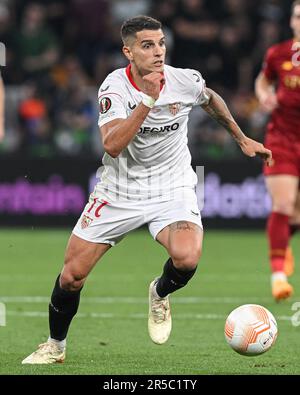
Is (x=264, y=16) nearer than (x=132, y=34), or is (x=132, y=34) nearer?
(x=132, y=34)

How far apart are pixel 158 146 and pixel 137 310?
2.81 meters

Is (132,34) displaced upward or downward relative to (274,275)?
upward

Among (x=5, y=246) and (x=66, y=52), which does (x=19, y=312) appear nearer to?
(x=5, y=246)

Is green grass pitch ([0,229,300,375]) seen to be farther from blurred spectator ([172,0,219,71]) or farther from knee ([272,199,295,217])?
blurred spectator ([172,0,219,71])

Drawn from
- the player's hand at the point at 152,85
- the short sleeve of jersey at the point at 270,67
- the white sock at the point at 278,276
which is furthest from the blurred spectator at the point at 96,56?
the player's hand at the point at 152,85

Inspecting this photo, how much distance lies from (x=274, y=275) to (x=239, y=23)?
30.6 feet

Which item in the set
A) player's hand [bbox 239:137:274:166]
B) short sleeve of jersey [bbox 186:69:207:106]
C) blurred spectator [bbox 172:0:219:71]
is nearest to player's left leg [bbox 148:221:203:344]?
player's hand [bbox 239:137:274:166]

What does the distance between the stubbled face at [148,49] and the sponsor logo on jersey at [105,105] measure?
33cm

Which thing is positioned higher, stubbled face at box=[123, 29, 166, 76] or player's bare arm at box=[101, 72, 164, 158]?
stubbled face at box=[123, 29, 166, 76]

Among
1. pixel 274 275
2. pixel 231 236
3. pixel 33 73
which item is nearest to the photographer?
pixel 274 275

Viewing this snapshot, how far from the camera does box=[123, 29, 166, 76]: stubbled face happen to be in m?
6.85

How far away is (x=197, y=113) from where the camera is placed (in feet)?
56.4

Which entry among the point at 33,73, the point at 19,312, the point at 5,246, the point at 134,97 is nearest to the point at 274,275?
the point at 19,312

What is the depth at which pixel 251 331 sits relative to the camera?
6.83m
